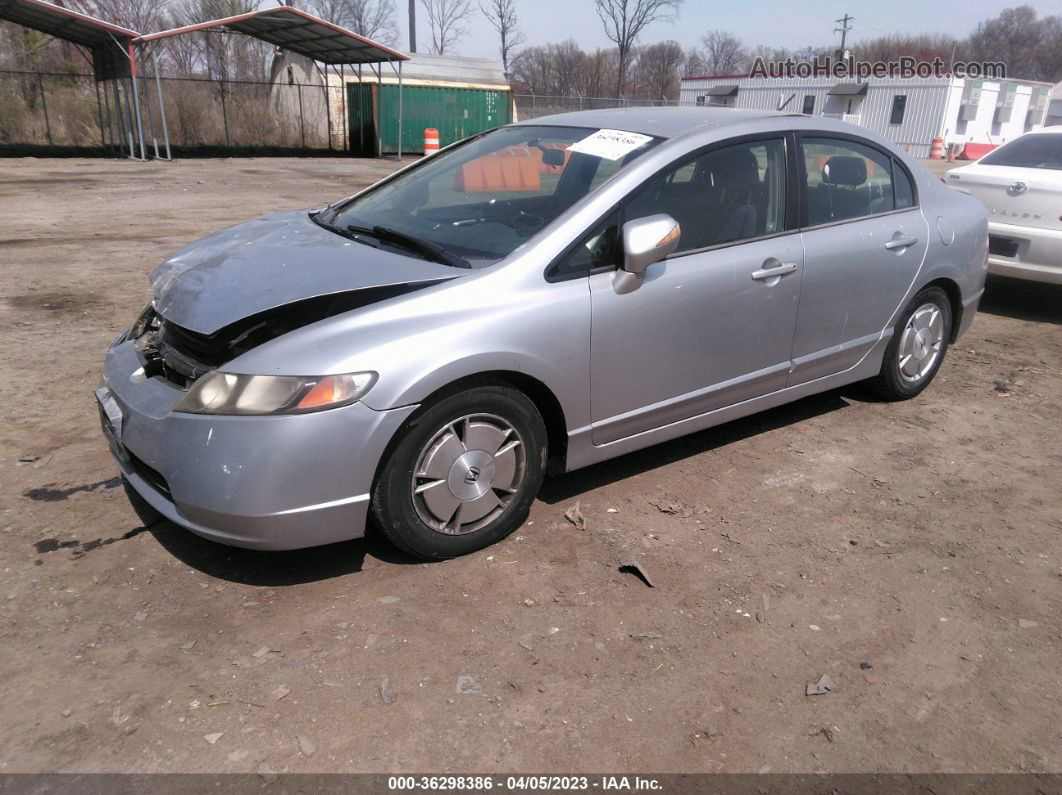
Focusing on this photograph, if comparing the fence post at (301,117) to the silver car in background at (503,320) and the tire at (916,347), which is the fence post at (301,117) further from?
the tire at (916,347)

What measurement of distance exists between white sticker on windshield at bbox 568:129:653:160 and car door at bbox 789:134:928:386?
0.94 meters

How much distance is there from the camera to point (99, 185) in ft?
52.5

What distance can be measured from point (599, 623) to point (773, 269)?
1.90 metres

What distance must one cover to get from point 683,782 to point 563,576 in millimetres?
1039

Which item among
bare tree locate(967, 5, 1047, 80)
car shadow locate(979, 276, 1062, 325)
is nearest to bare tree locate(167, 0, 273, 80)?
car shadow locate(979, 276, 1062, 325)

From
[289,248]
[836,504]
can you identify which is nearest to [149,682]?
[289,248]

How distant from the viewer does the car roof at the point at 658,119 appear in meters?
3.83

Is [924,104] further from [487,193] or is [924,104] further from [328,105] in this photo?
[487,193]

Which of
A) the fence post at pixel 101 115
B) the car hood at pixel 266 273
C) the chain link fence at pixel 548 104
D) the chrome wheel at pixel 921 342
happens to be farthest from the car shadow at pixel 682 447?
the chain link fence at pixel 548 104

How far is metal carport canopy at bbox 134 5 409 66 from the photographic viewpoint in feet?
70.0

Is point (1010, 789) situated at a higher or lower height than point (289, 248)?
lower

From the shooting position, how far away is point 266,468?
108 inches

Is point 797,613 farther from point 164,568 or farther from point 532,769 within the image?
point 164,568

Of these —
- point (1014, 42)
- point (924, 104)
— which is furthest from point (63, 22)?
point (1014, 42)
